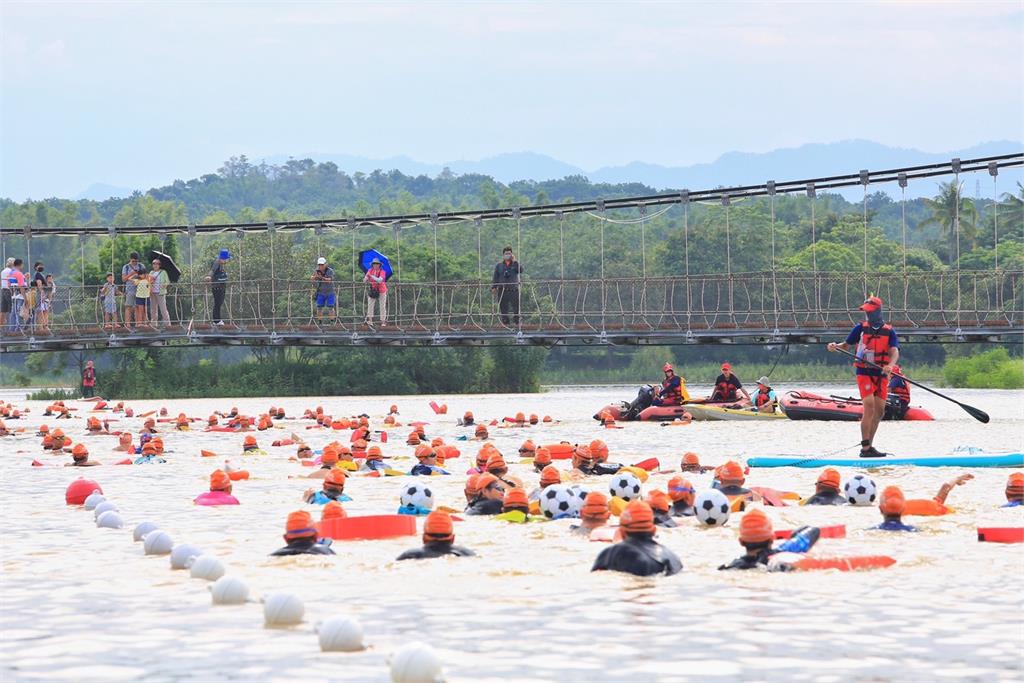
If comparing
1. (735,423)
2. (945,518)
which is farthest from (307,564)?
(735,423)

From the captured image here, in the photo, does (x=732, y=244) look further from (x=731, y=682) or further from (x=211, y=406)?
(x=731, y=682)

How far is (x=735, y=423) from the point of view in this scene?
3003cm

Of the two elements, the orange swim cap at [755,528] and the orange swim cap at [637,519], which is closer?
the orange swim cap at [637,519]

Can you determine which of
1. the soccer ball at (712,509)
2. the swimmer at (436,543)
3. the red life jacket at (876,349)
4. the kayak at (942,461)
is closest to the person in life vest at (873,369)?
the red life jacket at (876,349)

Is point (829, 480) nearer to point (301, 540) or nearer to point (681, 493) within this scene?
point (681, 493)

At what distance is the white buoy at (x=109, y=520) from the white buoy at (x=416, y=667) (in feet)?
23.5

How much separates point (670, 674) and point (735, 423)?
2238cm

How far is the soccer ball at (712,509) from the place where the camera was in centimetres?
1305

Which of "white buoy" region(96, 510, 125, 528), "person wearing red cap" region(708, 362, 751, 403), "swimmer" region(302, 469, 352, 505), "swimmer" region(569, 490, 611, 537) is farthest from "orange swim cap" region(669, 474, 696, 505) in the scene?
"person wearing red cap" region(708, 362, 751, 403)

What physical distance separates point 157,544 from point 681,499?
4.38 meters

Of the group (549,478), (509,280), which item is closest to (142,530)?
(549,478)

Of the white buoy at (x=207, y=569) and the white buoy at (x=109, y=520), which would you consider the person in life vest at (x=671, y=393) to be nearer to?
the white buoy at (x=109, y=520)

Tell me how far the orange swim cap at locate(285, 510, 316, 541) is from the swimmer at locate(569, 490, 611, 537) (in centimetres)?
218

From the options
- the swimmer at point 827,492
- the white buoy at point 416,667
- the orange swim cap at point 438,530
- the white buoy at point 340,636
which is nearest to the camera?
the white buoy at point 416,667
